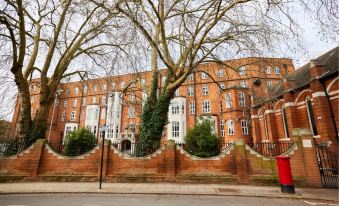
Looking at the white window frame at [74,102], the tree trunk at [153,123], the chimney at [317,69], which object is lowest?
the tree trunk at [153,123]

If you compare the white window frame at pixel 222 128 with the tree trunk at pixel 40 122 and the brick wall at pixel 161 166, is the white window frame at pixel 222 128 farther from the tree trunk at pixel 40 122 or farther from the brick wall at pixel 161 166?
the tree trunk at pixel 40 122

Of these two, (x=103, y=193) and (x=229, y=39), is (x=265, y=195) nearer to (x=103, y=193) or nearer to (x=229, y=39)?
(x=103, y=193)

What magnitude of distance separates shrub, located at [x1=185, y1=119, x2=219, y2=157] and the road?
8068 millimetres

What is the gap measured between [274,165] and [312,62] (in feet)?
36.7

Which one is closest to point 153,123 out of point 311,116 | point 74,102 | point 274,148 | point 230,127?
point 274,148

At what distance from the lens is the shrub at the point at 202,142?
608 inches

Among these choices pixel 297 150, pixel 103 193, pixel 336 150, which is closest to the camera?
pixel 103 193

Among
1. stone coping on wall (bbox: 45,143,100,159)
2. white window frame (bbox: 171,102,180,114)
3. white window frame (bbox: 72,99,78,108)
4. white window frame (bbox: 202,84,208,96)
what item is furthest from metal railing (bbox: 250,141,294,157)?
white window frame (bbox: 72,99,78,108)

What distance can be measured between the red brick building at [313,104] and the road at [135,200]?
233 inches

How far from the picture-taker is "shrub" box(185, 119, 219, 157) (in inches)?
608

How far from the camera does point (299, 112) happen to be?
17562 millimetres

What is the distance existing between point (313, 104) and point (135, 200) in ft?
52.4

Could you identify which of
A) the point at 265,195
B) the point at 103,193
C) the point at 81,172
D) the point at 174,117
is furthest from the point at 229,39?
the point at 174,117

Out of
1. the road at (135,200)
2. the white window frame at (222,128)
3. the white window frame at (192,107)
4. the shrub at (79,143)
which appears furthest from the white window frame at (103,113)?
the road at (135,200)
